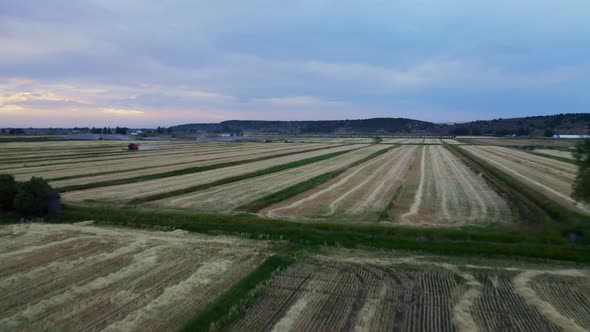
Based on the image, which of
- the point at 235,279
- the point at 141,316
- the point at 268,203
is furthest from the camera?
the point at 268,203

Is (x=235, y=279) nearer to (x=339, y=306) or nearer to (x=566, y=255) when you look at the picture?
(x=339, y=306)

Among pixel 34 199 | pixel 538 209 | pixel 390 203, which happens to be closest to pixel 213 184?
pixel 34 199

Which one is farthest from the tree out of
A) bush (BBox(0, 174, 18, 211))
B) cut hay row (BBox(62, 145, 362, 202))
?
bush (BBox(0, 174, 18, 211))

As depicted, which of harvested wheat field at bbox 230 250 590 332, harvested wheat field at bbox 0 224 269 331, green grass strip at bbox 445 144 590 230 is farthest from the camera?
green grass strip at bbox 445 144 590 230

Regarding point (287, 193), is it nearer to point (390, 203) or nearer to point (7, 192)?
point (390, 203)

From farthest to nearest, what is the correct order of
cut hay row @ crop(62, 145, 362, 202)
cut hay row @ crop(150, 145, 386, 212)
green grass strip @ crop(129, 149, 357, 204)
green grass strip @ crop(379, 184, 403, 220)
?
cut hay row @ crop(62, 145, 362, 202), green grass strip @ crop(129, 149, 357, 204), cut hay row @ crop(150, 145, 386, 212), green grass strip @ crop(379, 184, 403, 220)

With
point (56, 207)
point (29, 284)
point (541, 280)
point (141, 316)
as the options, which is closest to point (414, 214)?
point (541, 280)

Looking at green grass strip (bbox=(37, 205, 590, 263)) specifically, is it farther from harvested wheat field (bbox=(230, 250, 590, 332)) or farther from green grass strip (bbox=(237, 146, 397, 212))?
green grass strip (bbox=(237, 146, 397, 212))
